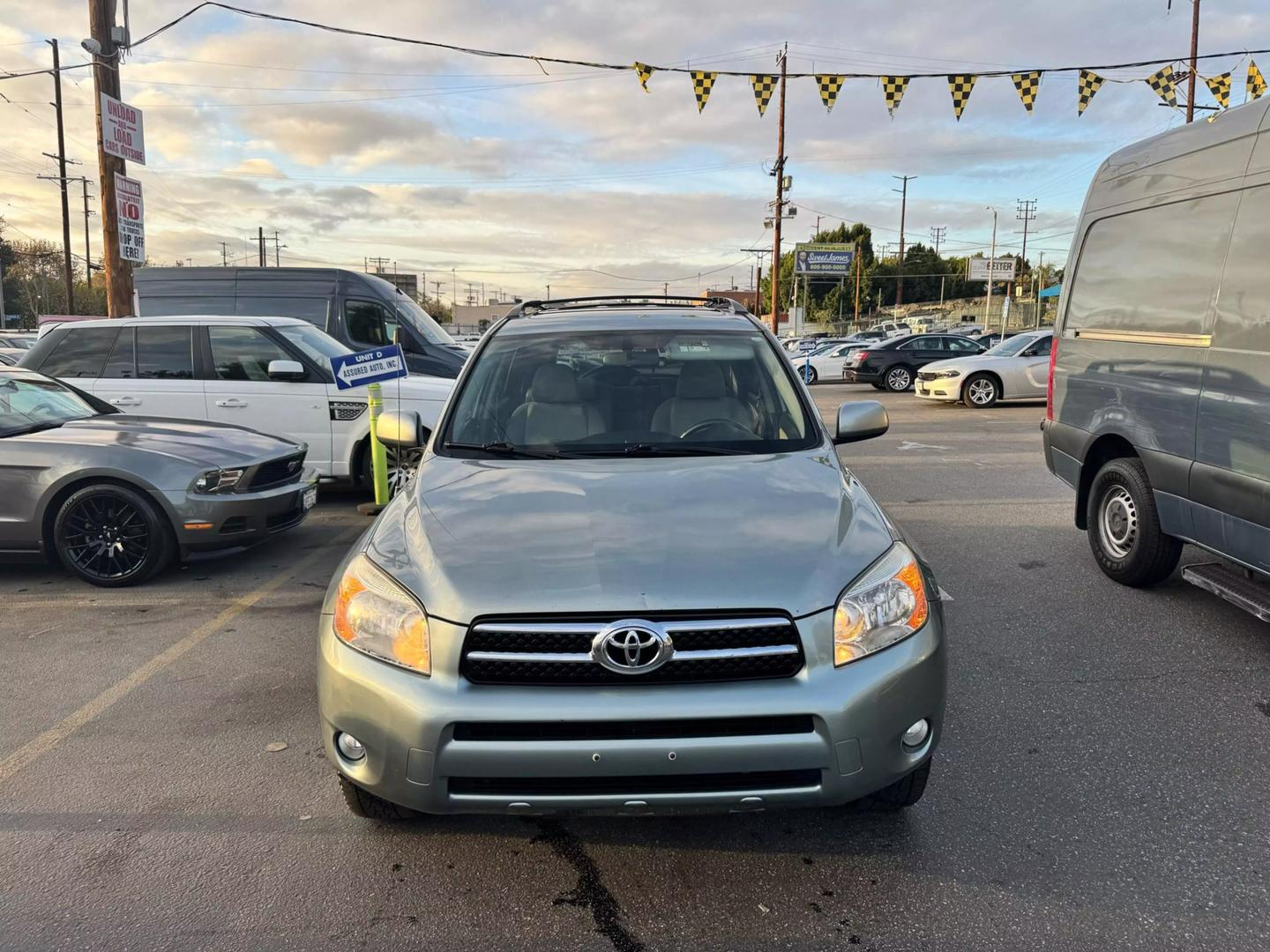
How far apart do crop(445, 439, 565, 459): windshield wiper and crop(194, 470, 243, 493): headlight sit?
2.73 meters

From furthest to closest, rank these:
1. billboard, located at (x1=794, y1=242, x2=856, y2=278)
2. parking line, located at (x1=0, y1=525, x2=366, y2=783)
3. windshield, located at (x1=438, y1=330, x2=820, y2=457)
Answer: billboard, located at (x1=794, y1=242, x2=856, y2=278) < windshield, located at (x1=438, y1=330, x2=820, y2=457) < parking line, located at (x1=0, y1=525, x2=366, y2=783)

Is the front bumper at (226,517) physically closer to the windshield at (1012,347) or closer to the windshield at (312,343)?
the windshield at (312,343)

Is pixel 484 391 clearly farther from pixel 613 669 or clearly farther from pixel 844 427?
pixel 613 669

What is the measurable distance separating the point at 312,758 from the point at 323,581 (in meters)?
2.44

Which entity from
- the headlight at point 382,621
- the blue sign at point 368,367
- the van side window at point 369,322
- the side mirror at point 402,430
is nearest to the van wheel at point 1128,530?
the side mirror at point 402,430

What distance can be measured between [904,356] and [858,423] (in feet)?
65.8

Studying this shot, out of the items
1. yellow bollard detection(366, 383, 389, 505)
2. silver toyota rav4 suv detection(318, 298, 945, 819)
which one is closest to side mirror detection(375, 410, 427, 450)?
silver toyota rav4 suv detection(318, 298, 945, 819)

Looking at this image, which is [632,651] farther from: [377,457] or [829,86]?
[829,86]

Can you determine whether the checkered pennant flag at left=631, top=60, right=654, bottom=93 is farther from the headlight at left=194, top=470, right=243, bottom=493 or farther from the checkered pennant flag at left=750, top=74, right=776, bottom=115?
the headlight at left=194, top=470, right=243, bottom=493

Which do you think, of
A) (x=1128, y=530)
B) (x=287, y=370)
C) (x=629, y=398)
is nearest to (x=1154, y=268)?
(x=1128, y=530)

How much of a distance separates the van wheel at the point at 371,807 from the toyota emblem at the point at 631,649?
93cm

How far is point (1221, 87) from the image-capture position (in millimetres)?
17828

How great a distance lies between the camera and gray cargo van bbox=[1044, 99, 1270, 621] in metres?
3.95

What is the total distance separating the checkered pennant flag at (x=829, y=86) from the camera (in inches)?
620
